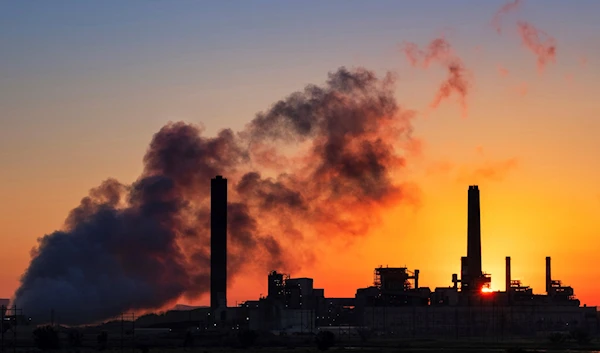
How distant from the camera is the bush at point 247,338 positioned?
141125 mm

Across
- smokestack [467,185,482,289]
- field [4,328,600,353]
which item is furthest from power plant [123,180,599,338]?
field [4,328,600,353]

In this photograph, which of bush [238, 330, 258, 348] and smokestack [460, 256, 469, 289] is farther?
smokestack [460, 256, 469, 289]

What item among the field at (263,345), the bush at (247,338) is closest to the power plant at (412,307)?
the field at (263,345)

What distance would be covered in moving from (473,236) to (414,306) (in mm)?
14034

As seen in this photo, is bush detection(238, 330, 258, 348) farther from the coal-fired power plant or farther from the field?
the coal-fired power plant

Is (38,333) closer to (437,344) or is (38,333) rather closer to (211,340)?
(211,340)

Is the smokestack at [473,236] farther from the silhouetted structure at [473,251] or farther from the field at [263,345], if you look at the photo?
the field at [263,345]

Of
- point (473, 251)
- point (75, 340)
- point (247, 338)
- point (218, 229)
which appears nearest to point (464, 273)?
point (473, 251)

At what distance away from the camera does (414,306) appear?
182 m

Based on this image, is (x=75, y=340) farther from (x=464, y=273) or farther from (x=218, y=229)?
(x=464, y=273)

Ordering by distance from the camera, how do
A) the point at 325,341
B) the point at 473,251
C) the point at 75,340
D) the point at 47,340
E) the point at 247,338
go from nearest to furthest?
the point at 325,341
the point at 47,340
the point at 247,338
the point at 75,340
the point at 473,251

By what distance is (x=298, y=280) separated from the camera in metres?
194

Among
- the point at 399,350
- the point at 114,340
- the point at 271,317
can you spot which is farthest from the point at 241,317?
the point at 399,350

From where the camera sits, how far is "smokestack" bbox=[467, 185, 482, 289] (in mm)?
182125
